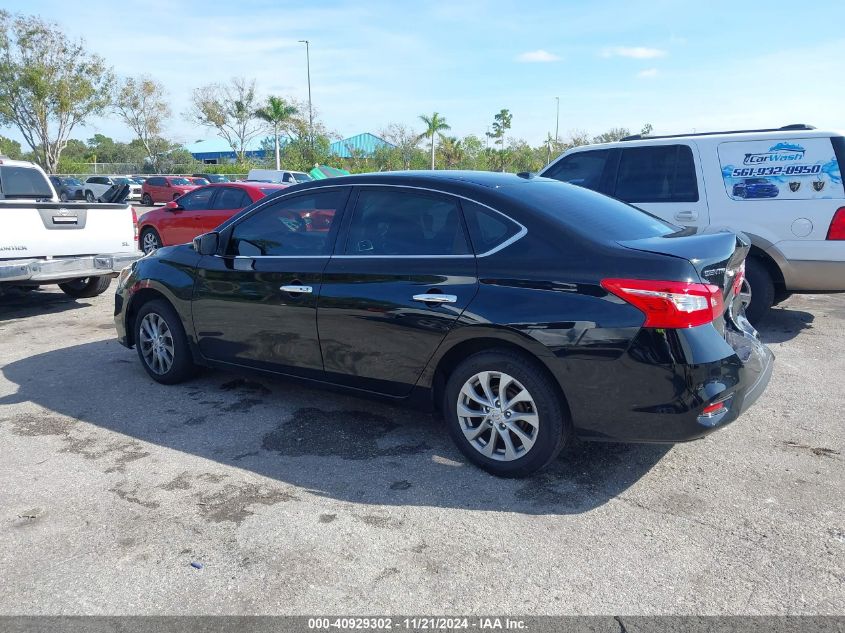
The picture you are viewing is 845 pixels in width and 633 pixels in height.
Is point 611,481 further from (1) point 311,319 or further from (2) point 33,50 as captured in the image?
(2) point 33,50

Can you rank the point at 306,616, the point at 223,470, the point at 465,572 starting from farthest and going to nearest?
the point at 223,470 → the point at 465,572 → the point at 306,616

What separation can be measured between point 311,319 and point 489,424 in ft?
4.66

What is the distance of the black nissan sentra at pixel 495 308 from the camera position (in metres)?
3.40

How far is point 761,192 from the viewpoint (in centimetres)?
680

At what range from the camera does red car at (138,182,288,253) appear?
1155 cm

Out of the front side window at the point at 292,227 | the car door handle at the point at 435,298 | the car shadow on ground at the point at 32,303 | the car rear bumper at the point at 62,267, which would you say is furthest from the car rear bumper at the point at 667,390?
the car shadow on ground at the point at 32,303

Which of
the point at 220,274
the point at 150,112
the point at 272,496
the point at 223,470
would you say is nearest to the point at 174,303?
the point at 220,274

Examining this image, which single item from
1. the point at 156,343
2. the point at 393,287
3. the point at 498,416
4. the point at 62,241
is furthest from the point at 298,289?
the point at 62,241

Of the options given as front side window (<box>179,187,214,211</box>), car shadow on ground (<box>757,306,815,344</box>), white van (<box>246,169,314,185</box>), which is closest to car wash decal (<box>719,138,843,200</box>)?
car shadow on ground (<box>757,306,815,344</box>)

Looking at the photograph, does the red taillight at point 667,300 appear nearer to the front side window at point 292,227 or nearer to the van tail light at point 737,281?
the van tail light at point 737,281

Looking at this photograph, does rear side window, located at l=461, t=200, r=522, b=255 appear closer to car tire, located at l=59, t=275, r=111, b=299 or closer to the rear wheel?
car tire, located at l=59, t=275, r=111, b=299

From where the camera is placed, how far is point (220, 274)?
5082 mm

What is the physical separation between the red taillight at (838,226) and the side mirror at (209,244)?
18.3ft

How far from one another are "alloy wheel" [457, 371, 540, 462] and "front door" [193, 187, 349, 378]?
117 cm
